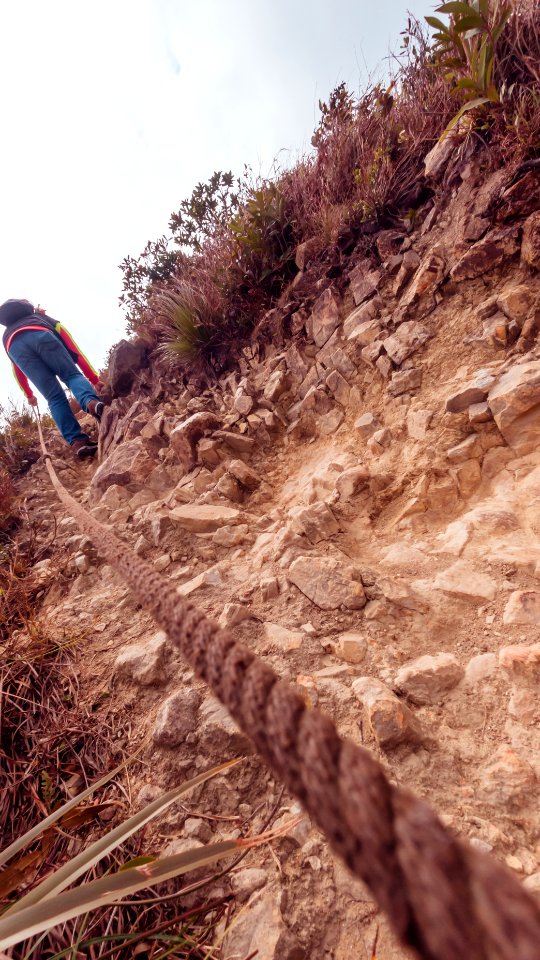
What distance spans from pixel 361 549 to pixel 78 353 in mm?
5479

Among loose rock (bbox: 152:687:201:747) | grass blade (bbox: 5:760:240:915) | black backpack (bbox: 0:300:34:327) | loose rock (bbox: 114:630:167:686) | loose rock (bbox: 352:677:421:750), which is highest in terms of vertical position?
black backpack (bbox: 0:300:34:327)

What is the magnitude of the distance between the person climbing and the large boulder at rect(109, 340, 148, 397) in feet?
1.32

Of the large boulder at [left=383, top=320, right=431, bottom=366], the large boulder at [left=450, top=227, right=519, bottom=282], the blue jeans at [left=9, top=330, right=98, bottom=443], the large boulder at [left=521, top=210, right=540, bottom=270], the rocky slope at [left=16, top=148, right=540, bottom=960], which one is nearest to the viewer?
the rocky slope at [left=16, top=148, right=540, bottom=960]

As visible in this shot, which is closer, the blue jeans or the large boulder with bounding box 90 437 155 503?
the large boulder with bounding box 90 437 155 503

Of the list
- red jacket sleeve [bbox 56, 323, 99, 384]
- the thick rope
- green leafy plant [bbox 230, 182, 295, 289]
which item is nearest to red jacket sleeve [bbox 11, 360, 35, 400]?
red jacket sleeve [bbox 56, 323, 99, 384]

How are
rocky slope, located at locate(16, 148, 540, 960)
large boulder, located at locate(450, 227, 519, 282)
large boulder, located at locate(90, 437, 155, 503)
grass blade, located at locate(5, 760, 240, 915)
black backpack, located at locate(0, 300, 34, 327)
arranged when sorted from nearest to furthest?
grass blade, located at locate(5, 760, 240, 915) < rocky slope, located at locate(16, 148, 540, 960) < large boulder, located at locate(450, 227, 519, 282) < large boulder, located at locate(90, 437, 155, 503) < black backpack, located at locate(0, 300, 34, 327)

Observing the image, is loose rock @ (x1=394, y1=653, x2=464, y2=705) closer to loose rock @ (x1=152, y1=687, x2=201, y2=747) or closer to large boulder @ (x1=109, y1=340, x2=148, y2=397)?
loose rock @ (x1=152, y1=687, x2=201, y2=747)

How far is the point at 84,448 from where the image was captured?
4.90 meters

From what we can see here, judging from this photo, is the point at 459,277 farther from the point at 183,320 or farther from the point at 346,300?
the point at 183,320

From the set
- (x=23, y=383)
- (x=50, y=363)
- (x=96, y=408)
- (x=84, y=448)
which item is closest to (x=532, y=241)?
(x=84, y=448)

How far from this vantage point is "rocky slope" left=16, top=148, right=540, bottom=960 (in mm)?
1089

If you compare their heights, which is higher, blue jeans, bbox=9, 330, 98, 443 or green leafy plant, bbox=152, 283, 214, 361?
blue jeans, bbox=9, 330, 98, 443

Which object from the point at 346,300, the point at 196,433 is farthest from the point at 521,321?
the point at 196,433

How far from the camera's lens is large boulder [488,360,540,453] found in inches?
73.3
